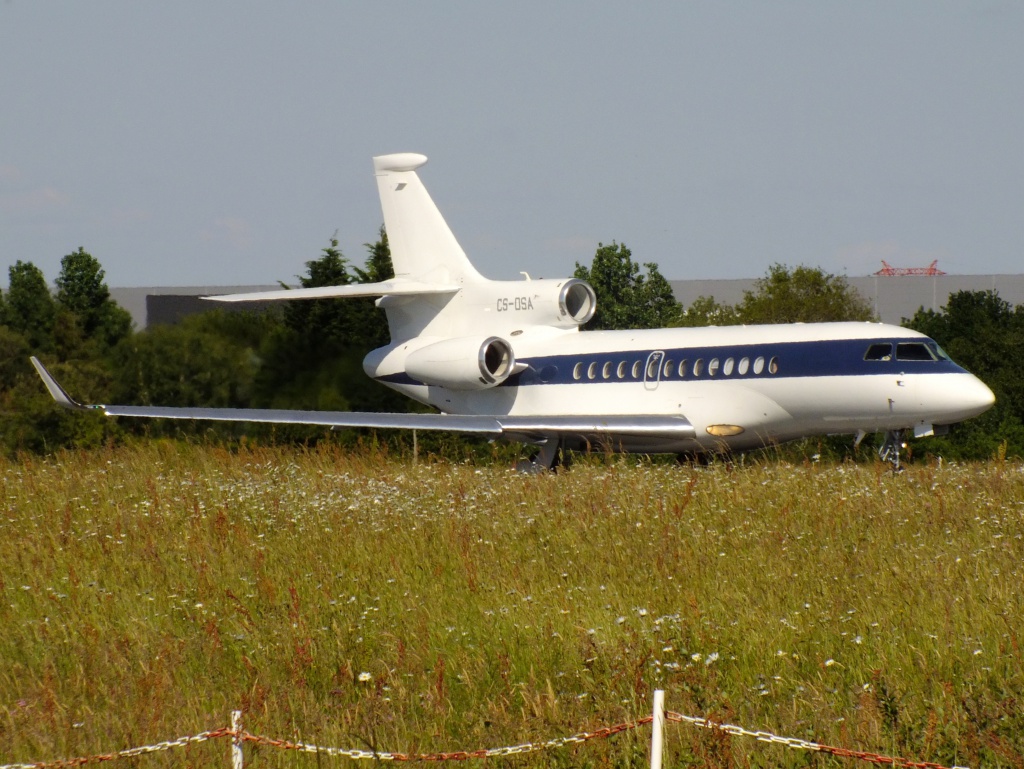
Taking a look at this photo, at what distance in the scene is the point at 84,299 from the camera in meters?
64.6

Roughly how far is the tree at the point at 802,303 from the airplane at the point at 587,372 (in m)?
16.6

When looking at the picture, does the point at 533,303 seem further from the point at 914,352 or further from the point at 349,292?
the point at 914,352

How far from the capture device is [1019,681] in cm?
672

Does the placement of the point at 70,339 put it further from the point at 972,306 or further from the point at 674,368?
the point at 674,368

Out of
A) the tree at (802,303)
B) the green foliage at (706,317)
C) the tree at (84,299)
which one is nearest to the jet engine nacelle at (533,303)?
the tree at (802,303)

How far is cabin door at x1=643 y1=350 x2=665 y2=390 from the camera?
64.4 ft

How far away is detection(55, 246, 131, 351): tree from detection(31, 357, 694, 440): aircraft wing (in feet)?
112

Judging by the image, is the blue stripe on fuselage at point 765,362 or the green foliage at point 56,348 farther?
the green foliage at point 56,348

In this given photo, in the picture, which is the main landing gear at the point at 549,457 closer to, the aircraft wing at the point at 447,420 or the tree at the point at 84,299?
the aircraft wing at the point at 447,420

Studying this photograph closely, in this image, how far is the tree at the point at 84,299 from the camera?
Result: 2163 inches

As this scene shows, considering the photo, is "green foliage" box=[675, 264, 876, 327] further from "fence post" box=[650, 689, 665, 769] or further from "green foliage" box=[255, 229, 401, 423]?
"fence post" box=[650, 689, 665, 769]

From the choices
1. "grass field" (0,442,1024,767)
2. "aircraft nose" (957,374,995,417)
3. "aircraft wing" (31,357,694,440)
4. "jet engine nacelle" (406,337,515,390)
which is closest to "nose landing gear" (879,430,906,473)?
"aircraft nose" (957,374,995,417)

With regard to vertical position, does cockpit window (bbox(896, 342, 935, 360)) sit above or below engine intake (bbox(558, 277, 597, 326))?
below

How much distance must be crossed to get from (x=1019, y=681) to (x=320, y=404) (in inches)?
707
